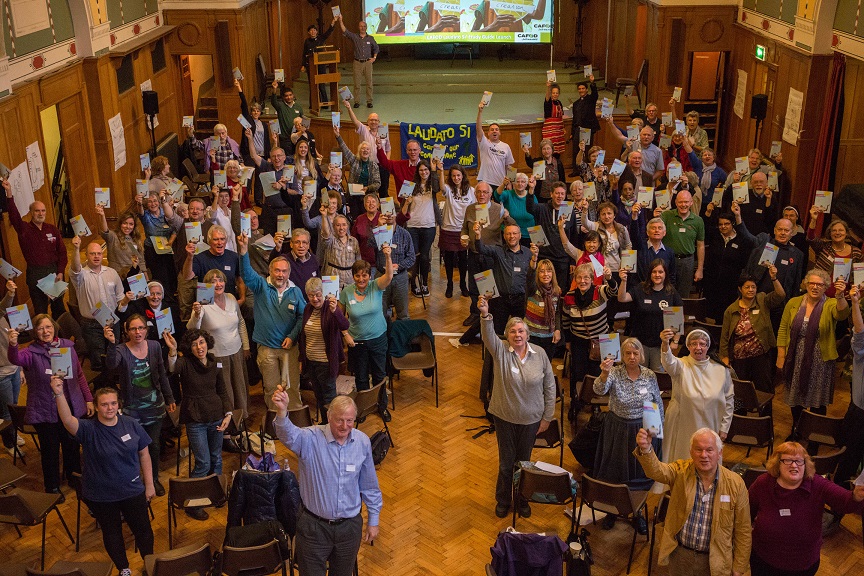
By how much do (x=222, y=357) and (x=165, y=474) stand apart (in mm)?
1210

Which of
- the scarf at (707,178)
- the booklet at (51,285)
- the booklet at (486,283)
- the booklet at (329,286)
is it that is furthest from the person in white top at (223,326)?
the scarf at (707,178)

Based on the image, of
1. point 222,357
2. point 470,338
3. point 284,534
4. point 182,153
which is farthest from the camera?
point 182,153

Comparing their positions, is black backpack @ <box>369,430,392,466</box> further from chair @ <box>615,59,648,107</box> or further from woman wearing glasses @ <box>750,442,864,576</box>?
chair @ <box>615,59,648,107</box>

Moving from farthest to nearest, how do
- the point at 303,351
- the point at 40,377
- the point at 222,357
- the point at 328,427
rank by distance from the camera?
the point at 303,351 < the point at 222,357 < the point at 40,377 < the point at 328,427

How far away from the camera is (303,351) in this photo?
24.4ft

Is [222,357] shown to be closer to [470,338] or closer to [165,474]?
[165,474]

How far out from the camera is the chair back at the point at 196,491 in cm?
622

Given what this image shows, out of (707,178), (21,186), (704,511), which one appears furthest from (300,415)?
(707,178)

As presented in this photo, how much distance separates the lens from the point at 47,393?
6.55m

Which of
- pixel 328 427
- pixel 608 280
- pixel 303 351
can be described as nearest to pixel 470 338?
pixel 608 280

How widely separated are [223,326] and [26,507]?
183cm

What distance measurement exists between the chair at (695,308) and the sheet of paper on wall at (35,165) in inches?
288

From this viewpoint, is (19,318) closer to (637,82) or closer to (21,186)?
(21,186)

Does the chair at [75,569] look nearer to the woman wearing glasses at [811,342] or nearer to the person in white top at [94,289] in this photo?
the person in white top at [94,289]
